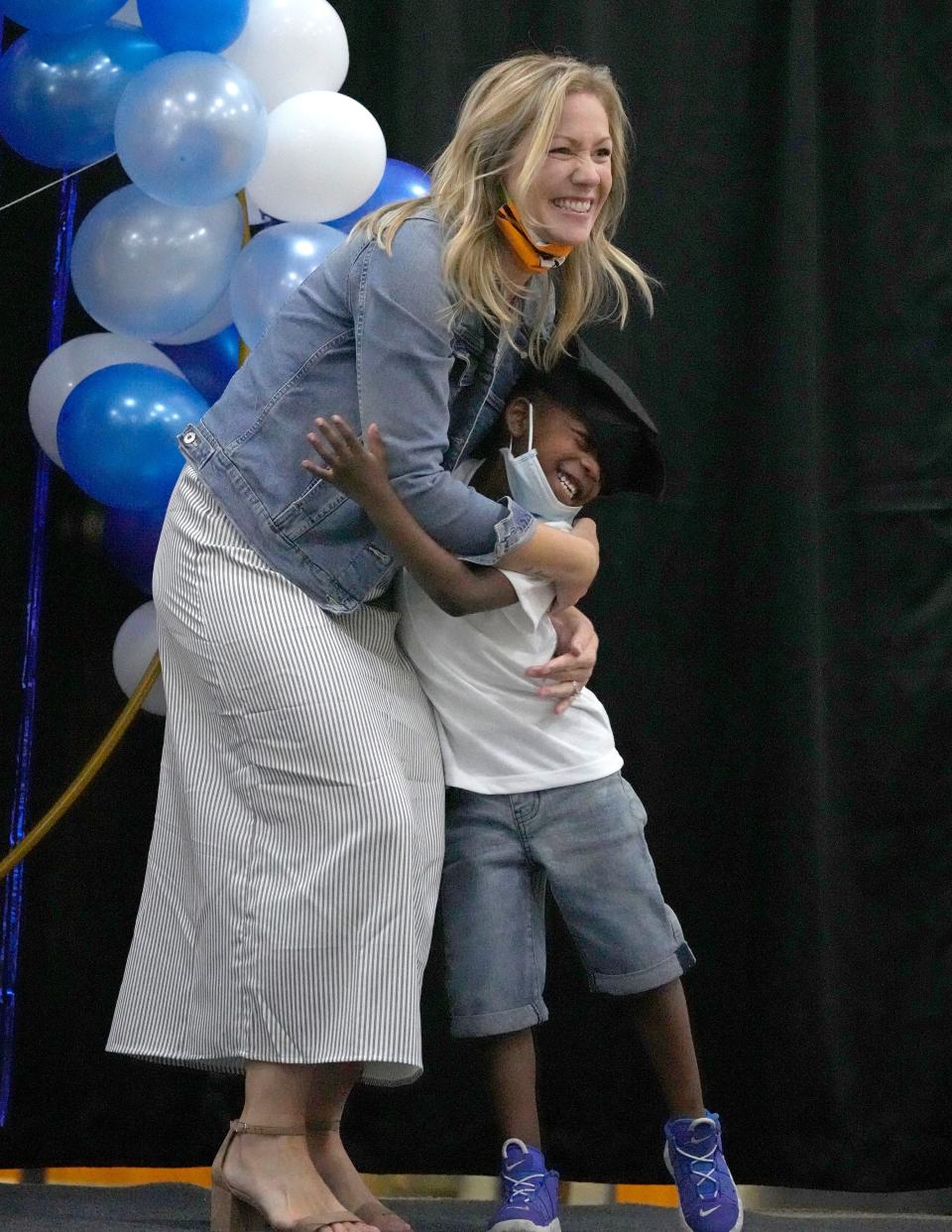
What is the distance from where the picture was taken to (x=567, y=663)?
208 centimetres

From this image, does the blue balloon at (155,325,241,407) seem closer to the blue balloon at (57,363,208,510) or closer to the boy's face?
the blue balloon at (57,363,208,510)

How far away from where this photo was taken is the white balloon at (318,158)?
208 centimetres

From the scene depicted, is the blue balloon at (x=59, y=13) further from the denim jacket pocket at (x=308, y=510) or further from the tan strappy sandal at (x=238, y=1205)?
the tan strappy sandal at (x=238, y=1205)

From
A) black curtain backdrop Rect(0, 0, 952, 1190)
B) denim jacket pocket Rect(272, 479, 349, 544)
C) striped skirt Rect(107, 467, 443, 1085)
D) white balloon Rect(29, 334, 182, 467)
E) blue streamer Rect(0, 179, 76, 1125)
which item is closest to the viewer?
striped skirt Rect(107, 467, 443, 1085)

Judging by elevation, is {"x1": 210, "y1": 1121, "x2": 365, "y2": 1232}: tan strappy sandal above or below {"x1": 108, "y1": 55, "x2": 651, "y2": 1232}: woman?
below

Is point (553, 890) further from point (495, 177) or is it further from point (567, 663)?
point (495, 177)

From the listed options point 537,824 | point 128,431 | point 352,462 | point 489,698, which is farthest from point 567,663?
point 128,431

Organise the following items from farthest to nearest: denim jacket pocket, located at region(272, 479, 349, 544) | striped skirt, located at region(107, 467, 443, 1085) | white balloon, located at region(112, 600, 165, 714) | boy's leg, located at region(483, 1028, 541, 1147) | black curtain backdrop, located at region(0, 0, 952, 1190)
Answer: black curtain backdrop, located at region(0, 0, 952, 1190)
white balloon, located at region(112, 600, 165, 714)
boy's leg, located at region(483, 1028, 541, 1147)
denim jacket pocket, located at region(272, 479, 349, 544)
striped skirt, located at region(107, 467, 443, 1085)

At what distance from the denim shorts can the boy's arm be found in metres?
0.31

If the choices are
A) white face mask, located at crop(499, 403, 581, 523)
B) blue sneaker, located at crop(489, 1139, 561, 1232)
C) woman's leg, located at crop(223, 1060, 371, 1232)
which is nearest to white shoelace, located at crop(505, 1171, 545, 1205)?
blue sneaker, located at crop(489, 1139, 561, 1232)

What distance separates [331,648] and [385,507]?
0.19 m

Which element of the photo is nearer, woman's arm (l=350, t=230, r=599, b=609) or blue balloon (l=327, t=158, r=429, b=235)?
woman's arm (l=350, t=230, r=599, b=609)

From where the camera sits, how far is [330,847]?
180 centimetres

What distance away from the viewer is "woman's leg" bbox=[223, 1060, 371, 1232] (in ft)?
5.85
